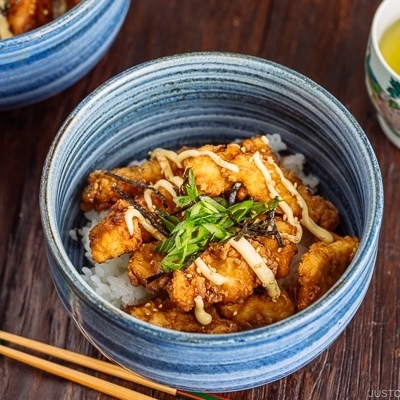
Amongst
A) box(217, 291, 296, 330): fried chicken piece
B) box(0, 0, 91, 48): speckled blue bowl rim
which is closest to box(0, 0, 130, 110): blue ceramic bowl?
box(0, 0, 91, 48): speckled blue bowl rim

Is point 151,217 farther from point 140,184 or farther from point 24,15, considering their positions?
point 24,15

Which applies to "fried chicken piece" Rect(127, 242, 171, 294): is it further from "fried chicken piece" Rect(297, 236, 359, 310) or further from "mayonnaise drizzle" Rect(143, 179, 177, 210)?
"fried chicken piece" Rect(297, 236, 359, 310)

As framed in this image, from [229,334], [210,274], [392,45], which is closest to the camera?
[229,334]

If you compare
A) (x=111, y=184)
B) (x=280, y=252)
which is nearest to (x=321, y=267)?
(x=280, y=252)

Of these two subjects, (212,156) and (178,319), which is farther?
(212,156)

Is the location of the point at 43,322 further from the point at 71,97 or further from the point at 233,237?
the point at 71,97

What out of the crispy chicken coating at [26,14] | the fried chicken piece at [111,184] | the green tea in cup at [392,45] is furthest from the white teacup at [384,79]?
the crispy chicken coating at [26,14]
